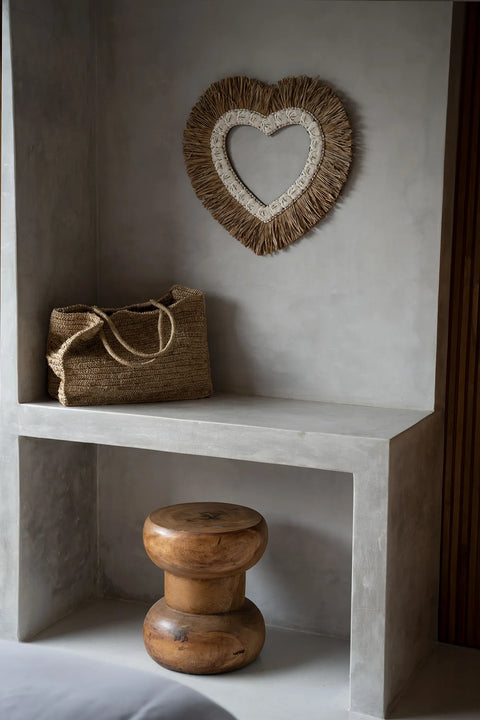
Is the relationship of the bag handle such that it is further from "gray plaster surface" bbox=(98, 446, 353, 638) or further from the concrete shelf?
"gray plaster surface" bbox=(98, 446, 353, 638)

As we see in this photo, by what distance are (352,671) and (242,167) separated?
5.15ft

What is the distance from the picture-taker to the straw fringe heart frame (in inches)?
105

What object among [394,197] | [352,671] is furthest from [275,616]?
[394,197]

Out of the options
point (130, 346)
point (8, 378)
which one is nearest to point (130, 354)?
point (130, 346)

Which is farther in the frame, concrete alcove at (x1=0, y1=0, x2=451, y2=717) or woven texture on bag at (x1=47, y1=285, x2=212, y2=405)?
woven texture on bag at (x1=47, y1=285, x2=212, y2=405)

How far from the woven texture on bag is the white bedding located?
1.23 meters

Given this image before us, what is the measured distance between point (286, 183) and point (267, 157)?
0.35ft

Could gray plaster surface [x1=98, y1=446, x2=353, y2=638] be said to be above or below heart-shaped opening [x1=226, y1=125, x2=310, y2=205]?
below

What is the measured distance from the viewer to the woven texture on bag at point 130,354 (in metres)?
2.65

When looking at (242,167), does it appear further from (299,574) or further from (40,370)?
(299,574)

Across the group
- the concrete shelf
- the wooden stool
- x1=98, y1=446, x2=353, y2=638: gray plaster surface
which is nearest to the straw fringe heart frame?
the concrete shelf

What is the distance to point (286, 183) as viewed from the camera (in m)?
2.76

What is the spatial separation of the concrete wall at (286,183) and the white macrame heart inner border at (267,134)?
0.20 feet

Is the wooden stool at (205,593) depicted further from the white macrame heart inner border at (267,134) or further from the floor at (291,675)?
the white macrame heart inner border at (267,134)
